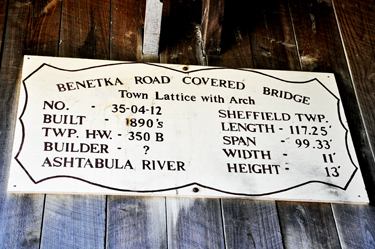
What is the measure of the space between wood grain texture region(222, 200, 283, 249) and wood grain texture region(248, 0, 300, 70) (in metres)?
0.58

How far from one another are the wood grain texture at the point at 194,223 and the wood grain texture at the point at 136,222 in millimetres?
28

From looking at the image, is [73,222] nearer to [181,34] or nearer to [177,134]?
[177,134]

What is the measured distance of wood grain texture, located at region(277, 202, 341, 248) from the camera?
1.42 m

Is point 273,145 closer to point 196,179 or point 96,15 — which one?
point 196,179

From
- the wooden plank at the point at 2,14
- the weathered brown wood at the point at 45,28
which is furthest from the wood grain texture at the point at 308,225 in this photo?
the wooden plank at the point at 2,14

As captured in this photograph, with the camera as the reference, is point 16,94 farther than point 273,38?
No

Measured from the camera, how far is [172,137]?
1.48 m

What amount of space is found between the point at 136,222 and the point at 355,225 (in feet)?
2.36

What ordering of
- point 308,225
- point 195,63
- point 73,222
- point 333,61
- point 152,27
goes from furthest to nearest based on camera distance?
point 333,61, point 195,63, point 152,27, point 308,225, point 73,222

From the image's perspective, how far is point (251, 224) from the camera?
143 cm

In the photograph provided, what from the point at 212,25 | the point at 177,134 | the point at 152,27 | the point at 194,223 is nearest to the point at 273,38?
the point at 212,25

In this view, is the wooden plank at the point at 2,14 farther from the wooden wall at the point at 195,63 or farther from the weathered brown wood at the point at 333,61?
the weathered brown wood at the point at 333,61

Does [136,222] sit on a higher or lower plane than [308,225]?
lower

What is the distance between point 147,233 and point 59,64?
2.20ft
